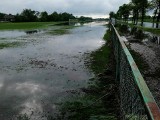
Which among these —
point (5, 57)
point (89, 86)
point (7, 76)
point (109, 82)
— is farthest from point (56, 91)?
point (5, 57)

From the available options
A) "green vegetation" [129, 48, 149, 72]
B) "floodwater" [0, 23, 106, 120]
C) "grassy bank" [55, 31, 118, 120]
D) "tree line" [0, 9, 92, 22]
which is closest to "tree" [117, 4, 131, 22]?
"tree line" [0, 9, 92, 22]

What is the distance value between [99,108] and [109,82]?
296 centimetres

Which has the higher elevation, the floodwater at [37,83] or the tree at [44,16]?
the floodwater at [37,83]

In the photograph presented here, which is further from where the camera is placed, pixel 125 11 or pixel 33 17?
pixel 33 17

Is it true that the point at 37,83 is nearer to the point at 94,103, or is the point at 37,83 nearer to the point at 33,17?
the point at 94,103

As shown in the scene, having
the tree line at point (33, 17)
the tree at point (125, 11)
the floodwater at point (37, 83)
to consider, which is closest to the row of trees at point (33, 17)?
the tree line at point (33, 17)

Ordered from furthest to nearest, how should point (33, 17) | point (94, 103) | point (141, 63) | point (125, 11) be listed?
point (33, 17) < point (125, 11) < point (141, 63) < point (94, 103)

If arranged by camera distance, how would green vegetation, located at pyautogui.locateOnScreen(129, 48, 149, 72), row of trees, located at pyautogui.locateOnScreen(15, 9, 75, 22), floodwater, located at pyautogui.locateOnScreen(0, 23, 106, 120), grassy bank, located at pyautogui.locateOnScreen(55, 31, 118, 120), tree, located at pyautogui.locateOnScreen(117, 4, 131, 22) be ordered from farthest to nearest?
row of trees, located at pyautogui.locateOnScreen(15, 9, 75, 22), tree, located at pyautogui.locateOnScreen(117, 4, 131, 22), green vegetation, located at pyautogui.locateOnScreen(129, 48, 149, 72), floodwater, located at pyautogui.locateOnScreen(0, 23, 106, 120), grassy bank, located at pyautogui.locateOnScreen(55, 31, 118, 120)

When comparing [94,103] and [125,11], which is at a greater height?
[125,11]

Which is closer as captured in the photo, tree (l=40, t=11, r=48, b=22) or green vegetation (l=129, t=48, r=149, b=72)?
green vegetation (l=129, t=48, r=149, b=72)

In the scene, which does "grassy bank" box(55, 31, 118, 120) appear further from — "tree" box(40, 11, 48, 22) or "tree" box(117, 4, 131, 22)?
"tree" box(40, 11, 48, 22)

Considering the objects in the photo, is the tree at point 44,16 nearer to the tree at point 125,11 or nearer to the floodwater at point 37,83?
the tree at point 125,11

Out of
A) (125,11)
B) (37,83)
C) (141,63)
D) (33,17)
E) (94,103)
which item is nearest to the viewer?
(94,103)

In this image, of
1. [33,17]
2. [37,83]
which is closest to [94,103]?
[37,83]
